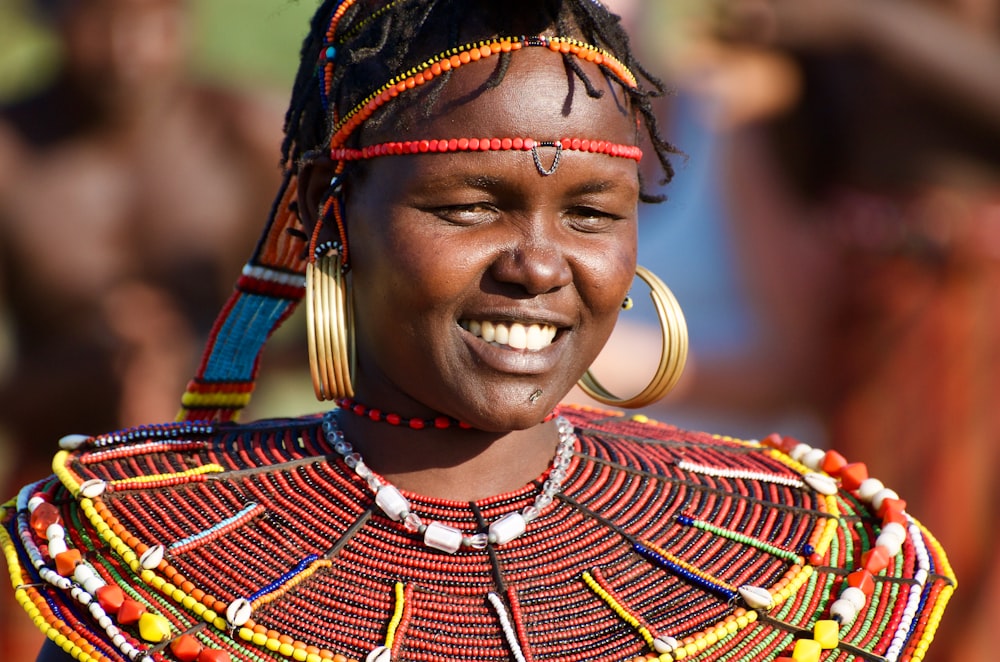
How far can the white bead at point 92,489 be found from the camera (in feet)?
9.77

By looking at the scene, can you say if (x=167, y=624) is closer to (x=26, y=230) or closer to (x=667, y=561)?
(x=667, y=561)

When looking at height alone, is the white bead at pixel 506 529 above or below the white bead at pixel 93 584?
above

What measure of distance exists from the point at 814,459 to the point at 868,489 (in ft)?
0.56

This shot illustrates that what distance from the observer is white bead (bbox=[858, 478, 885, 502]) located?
3268mm

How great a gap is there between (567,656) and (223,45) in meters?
9.71

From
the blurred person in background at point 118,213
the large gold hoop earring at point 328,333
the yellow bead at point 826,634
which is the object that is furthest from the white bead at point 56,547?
the blurred person in background at point 118,213

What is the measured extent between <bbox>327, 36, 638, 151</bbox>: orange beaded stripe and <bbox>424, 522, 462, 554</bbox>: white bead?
0.80 meters

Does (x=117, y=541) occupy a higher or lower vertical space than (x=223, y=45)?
lower

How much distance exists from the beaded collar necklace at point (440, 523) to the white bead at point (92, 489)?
472mm

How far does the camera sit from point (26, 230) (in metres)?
7.50

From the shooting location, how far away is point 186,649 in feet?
8.77

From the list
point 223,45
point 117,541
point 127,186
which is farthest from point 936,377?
point 223,45

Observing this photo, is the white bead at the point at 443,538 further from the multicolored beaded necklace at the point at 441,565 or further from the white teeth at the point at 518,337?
the white teeth at the point at 518,337

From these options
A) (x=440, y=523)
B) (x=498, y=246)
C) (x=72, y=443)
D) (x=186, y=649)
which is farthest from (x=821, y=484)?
(x=72, y=443)
